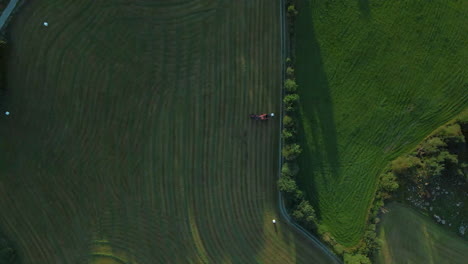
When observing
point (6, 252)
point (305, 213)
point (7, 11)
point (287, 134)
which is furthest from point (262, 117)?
point (6, 252)

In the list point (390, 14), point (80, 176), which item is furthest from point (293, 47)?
point (80, 176)

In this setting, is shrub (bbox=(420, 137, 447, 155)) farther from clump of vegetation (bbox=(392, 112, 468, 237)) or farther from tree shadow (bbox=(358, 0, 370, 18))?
tree shadow (bbox=(358, 0, 370, 18))

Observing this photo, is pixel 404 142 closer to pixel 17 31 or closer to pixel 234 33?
pixel 234 33

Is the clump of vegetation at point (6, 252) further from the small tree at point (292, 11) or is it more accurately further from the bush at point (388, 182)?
the bush at point (388, 182)

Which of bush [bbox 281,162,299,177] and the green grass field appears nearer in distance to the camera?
bush [bbox 281,162,299,177]

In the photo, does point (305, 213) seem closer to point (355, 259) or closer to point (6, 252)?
point (355, 259)

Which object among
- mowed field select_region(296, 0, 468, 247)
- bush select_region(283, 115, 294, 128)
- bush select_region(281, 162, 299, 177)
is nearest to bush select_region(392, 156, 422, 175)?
mowed field select_region(296, 0, 468, 247)
